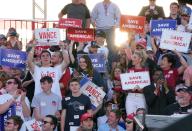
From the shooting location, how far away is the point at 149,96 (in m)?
8.99

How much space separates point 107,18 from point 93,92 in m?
4.74

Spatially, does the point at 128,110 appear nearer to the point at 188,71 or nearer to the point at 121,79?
the point at 121,79

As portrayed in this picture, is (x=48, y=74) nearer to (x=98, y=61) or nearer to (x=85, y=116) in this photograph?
(x=98, y=61)

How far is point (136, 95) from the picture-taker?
9461mm

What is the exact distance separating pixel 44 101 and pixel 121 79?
4.35 feet

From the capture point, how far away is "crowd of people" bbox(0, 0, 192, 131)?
8722mm

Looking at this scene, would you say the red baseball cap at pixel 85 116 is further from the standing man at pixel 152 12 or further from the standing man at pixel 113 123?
the standing man at pixel 152 12

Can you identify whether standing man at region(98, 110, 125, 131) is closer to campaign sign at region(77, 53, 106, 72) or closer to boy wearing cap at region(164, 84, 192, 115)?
boy wearing cap at region(164, 84, 192, 115)

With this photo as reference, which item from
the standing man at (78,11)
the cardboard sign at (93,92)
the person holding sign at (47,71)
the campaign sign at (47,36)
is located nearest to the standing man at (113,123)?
the cardboard sign at (93,92)

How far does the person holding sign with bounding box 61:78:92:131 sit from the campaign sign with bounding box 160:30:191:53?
7.07ft

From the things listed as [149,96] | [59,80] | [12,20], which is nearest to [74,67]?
[59,80]

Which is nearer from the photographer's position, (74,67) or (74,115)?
(74,115)

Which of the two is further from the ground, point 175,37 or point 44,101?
point 175,37

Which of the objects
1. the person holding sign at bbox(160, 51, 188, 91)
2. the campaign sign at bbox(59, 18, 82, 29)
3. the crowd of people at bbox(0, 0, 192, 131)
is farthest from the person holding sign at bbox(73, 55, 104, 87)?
the campaign sign at bbox(59, 18, 82, 29)
